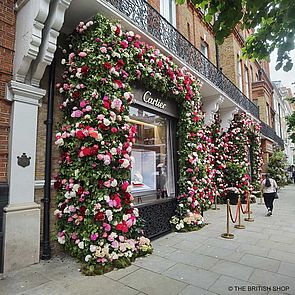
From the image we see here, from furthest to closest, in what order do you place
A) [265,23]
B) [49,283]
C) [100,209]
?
[100,209] → [265,23] → [49,283]

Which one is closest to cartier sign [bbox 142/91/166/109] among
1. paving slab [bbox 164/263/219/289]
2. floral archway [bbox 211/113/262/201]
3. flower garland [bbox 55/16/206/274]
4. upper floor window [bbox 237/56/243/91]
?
flower garland [bbox 55/16/206/274]

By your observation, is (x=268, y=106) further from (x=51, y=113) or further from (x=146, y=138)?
(x=51, y=113)

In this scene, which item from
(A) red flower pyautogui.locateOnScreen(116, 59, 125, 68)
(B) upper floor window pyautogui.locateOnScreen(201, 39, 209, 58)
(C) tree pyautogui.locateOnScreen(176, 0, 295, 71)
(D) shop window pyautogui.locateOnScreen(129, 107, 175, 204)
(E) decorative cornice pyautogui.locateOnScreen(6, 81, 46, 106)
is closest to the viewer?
(C) tree pyautogui.locateOnScreen(176, 0, 295, 71)

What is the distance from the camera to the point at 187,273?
3699mm

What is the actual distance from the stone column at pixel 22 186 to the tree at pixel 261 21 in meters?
3.10

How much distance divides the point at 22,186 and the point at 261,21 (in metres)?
4.62

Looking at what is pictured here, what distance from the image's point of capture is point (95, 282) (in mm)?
3389

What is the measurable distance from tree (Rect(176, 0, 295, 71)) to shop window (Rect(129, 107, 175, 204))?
3.00 meters

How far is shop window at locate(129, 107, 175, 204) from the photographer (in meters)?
5.93

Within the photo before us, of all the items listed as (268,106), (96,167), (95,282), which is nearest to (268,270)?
(95,282)

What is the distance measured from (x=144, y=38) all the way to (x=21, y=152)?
12.7ft

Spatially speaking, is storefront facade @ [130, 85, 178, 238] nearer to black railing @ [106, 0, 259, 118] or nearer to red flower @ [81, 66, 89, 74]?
red flower @ [81, 66, 89, 74]

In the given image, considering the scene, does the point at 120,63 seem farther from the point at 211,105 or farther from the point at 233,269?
the point at 211,105

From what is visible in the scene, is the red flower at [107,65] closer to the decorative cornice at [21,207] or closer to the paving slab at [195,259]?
the decorative cornice at [21,207]
